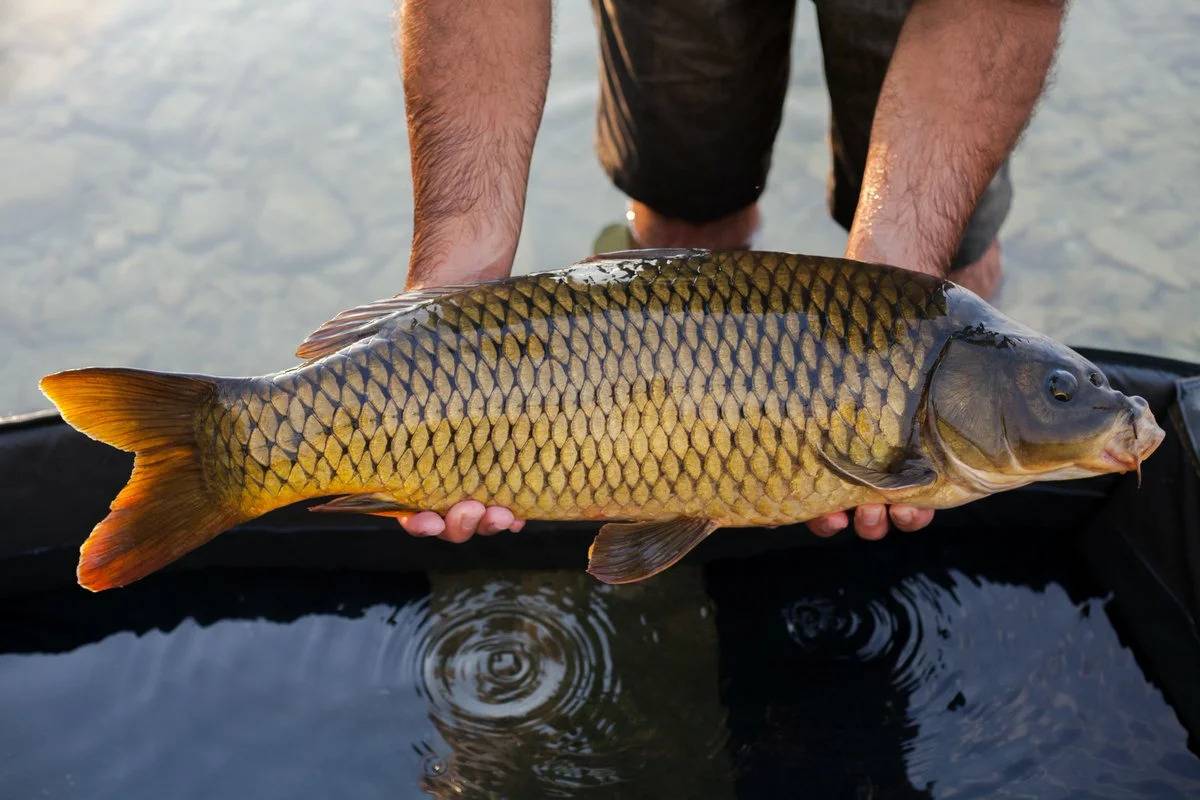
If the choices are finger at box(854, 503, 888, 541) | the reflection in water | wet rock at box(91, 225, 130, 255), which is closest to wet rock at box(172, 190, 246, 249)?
wet rock at box(91, 225, 130, 255)

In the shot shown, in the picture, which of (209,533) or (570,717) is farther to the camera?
(570,717)

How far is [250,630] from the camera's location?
2.26m

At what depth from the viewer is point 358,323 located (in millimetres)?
1684

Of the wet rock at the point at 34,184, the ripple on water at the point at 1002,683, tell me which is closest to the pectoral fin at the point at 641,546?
the ripple on water at the point at 1002,683

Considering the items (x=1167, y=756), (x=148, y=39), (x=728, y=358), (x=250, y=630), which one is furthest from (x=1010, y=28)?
(x=148, y=39)

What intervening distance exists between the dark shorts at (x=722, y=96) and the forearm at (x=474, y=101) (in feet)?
1.37

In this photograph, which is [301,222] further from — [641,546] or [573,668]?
[641,546]

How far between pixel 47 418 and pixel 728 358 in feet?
4.11

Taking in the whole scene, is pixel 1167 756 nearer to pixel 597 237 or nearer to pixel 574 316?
pixel 574 316

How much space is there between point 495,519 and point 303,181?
215cm

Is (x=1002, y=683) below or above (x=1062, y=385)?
below

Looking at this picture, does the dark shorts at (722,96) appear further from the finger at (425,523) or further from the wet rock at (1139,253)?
the finger at (425,523)

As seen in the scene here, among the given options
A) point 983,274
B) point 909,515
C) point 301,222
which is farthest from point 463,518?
point 301,222

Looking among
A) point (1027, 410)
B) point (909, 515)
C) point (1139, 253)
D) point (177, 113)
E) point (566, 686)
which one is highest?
point (177, 113)
